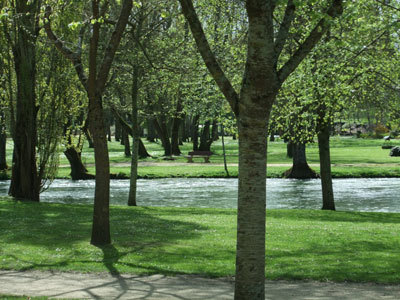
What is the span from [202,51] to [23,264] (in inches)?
225

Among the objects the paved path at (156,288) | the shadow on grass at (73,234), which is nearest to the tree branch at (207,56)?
the paved path at (156,288)

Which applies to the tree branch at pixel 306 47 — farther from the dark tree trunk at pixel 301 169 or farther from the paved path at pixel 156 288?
the dark tree trunk at pixel 301 169

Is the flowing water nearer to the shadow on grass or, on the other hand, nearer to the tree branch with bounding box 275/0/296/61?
the shadow on grass

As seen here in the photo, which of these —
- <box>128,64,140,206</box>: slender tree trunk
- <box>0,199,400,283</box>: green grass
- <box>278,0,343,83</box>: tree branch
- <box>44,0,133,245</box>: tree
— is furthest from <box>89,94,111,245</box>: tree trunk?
<box>128,64,140,206</box>: slender tree trunk

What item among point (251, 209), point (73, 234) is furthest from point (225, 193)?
point (251, 209)

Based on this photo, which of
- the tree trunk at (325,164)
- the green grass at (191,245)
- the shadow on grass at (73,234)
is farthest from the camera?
the tree trunk at (325,164)

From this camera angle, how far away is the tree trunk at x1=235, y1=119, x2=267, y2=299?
24.5 feet

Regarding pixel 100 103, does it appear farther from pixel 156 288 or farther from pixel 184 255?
pixel 156 288

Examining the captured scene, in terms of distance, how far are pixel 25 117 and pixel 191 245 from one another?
1150 centimetres

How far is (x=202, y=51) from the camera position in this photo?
8180 mm

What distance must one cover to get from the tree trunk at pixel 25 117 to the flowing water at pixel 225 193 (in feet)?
15.2

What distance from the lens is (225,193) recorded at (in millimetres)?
31156

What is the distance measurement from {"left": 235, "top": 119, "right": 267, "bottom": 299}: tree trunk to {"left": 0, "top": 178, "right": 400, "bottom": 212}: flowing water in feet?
59.5

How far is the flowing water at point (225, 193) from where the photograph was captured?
87.3 feet
